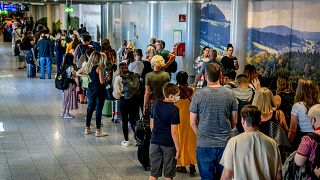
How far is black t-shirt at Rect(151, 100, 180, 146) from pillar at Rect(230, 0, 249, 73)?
9.65 metres

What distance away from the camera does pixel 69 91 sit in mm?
12062

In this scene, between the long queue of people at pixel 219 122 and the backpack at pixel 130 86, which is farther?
the backpack at pixel 130 86

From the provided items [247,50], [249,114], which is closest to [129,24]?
[247,50]

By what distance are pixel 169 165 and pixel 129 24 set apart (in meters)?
19.4

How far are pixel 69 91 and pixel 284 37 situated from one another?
18.6 feet

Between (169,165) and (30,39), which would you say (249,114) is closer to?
(169,165)

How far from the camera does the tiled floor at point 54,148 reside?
8.00 metres

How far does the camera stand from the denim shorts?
635cm

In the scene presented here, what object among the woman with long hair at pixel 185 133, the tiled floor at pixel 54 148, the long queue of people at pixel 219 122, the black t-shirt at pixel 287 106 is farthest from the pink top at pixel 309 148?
the tiled floor at pixel 54 148

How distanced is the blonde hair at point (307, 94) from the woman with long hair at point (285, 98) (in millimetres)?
423

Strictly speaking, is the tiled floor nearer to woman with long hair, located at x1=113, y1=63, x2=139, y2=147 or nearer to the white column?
woman with long hair, located at x1=113, y1=63, x2=139, y2=147

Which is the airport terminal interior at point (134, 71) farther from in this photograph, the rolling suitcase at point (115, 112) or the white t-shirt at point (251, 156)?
the white t-shirt at point (251, 156)

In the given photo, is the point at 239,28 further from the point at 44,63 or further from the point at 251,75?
the point at 251,75

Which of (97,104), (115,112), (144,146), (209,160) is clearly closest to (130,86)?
(97,104)
